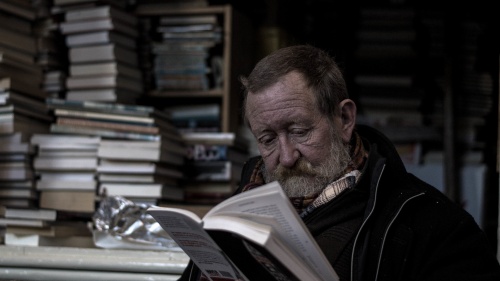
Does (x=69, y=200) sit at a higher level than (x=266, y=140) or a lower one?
lower

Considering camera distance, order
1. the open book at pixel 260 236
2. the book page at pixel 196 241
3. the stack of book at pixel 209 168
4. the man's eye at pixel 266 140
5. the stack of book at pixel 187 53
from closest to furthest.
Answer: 1. the open book at pixel 260 236
2. the book page at pixel 196 241
3. the man's eye at pixel 266 140
4. the stack of book at pixel 209 168
5. the stack of book at pixel 187 53

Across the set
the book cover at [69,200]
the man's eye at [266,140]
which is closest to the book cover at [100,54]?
the book cover at [69,200]

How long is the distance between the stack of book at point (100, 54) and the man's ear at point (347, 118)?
1743mm

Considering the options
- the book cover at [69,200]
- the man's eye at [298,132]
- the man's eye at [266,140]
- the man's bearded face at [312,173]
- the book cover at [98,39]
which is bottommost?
the book cover at [69,200]

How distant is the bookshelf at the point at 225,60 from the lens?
4.19m

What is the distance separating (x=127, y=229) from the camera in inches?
119

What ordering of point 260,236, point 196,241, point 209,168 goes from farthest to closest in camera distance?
1. point 209,168
2. point 196,241
3. point 260,236

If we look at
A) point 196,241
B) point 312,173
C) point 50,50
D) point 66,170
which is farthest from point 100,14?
point 196,241

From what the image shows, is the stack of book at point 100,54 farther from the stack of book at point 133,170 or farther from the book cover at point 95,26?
the stack of book at point 133,170

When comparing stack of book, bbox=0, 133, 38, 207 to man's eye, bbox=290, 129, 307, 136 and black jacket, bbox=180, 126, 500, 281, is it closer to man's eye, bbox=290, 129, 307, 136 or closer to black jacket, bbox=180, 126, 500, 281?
man's eye, bbox=290, 129, 307, 136

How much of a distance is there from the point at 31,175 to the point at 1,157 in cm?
14

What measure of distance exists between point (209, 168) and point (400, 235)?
1.97 metres

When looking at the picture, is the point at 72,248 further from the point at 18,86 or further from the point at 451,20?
the point at 451,20

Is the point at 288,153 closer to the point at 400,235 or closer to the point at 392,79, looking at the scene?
the point at 400,235
